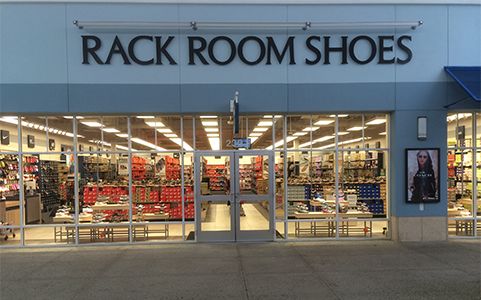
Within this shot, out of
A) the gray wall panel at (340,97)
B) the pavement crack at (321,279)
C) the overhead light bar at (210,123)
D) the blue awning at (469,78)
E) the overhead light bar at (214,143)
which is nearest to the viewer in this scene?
the pavement crack at (321,279)

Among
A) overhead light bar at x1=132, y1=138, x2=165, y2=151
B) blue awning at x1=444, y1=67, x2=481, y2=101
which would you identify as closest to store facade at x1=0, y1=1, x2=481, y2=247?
overhead light bar at x1=132, y1=138, x2=165, y2=151

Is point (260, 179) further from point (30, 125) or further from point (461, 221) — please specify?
point (30, 125)

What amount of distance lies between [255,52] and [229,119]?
1786 mm

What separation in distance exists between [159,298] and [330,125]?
610cm

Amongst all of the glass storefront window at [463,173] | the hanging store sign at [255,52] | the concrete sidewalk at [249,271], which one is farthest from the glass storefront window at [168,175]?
the hanging store sign at [255,52]

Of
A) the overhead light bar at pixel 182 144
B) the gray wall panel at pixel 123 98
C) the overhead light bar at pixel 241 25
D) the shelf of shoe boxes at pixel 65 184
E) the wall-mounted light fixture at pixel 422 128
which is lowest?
the shelf of shoe boxes at pixel 65 184

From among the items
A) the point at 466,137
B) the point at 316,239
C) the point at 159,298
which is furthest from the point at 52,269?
the point at 466,137

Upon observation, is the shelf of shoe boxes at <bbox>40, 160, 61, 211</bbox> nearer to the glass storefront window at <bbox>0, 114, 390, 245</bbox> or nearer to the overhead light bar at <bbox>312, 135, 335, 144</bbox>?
the glass storefront window at <bbox>0, 114, 390, 245</bbox>

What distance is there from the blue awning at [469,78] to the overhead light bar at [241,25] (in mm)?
1451

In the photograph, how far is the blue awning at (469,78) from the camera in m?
8.60

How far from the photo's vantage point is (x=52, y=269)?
292 inches

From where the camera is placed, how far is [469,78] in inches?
358

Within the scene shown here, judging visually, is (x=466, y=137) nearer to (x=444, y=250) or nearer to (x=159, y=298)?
(x=444, y=250)

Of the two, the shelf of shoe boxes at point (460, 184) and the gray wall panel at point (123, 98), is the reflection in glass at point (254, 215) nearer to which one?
the gray wall panel at point (123, 98)
